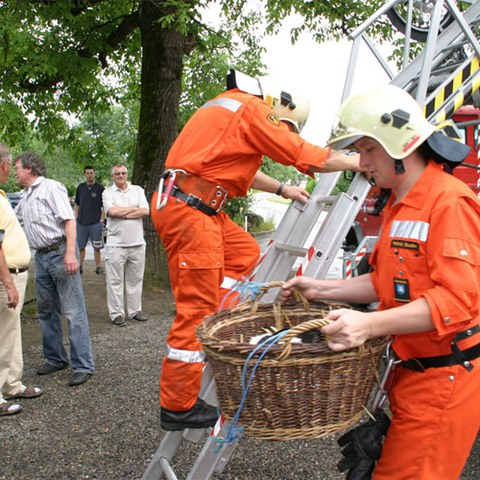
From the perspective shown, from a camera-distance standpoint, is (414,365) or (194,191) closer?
(414,365)

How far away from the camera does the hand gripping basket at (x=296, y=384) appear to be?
1857 mm

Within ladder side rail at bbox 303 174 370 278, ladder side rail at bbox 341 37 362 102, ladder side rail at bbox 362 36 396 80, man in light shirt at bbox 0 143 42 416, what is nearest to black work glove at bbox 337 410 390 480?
ladder side rail at bbox 303 174 370 278

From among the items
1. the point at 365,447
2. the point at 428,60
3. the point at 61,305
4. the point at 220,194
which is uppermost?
the point at 428,60

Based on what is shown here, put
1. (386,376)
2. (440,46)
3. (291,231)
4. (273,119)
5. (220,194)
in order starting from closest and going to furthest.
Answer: (386,376) → (273,119) → (220,194) → (291,231) → (440,46)

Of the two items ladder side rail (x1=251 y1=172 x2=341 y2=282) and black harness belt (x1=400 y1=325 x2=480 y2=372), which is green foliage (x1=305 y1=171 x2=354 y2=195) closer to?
ladder side rail (x1=251 y1=172 x2=341 y2=282)

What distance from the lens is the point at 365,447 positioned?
208 cm

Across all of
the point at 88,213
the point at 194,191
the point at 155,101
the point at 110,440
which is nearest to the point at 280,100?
the point at 194,191

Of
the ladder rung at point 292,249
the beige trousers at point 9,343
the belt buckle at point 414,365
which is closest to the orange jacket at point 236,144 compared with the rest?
the ladder rung at point 292,249

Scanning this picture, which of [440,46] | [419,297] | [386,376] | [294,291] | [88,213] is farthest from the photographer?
[88,213]

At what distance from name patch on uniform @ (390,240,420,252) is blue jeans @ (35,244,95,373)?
14.0 feet

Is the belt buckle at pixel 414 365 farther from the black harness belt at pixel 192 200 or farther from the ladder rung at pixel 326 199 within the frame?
the black harness belt at pixel 192 200

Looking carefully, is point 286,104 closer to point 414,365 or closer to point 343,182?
point 414,365

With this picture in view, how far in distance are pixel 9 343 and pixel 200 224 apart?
259 cm

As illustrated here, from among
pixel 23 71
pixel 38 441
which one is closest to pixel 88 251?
pixel 23 71
